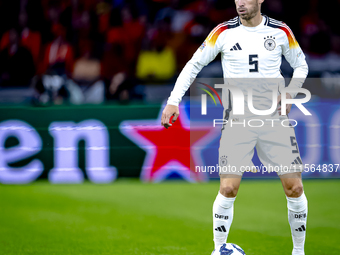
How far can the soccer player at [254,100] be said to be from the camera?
12.1 ft

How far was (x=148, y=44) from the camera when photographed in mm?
8742

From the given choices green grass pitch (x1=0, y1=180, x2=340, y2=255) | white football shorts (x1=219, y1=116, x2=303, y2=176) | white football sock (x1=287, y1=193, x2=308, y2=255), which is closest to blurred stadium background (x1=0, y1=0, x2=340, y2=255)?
green grass pitch (x1=0, y1=180, x2=340, y2=255)

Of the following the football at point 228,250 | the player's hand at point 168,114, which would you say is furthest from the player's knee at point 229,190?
the player's hand at point 168,114

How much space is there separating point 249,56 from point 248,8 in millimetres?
346

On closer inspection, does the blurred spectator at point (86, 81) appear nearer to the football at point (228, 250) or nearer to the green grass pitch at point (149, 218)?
the green grass pitch at point (149, 218)

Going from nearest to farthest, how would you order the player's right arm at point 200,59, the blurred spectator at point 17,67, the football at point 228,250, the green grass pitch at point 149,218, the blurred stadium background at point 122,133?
1. the football at point 228,250
2. the player's right arm at point 200,59
3. the green grass pitch at point 149,218
4. the blurred stadium background at point 122,133
5. the blurred spectator at point 17,67

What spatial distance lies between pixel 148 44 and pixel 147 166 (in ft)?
8.32

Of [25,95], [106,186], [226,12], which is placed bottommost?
[106,186]

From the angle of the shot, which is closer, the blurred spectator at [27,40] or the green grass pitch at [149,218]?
the green grass pitch at [149,218]

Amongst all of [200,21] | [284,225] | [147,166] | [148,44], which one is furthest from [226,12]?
[284,225]

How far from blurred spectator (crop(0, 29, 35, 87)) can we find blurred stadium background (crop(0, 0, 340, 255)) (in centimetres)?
2

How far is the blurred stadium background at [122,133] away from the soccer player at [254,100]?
797mm

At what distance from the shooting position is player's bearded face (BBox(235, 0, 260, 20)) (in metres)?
3.68

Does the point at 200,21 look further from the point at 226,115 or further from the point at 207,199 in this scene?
the point at 226,115
